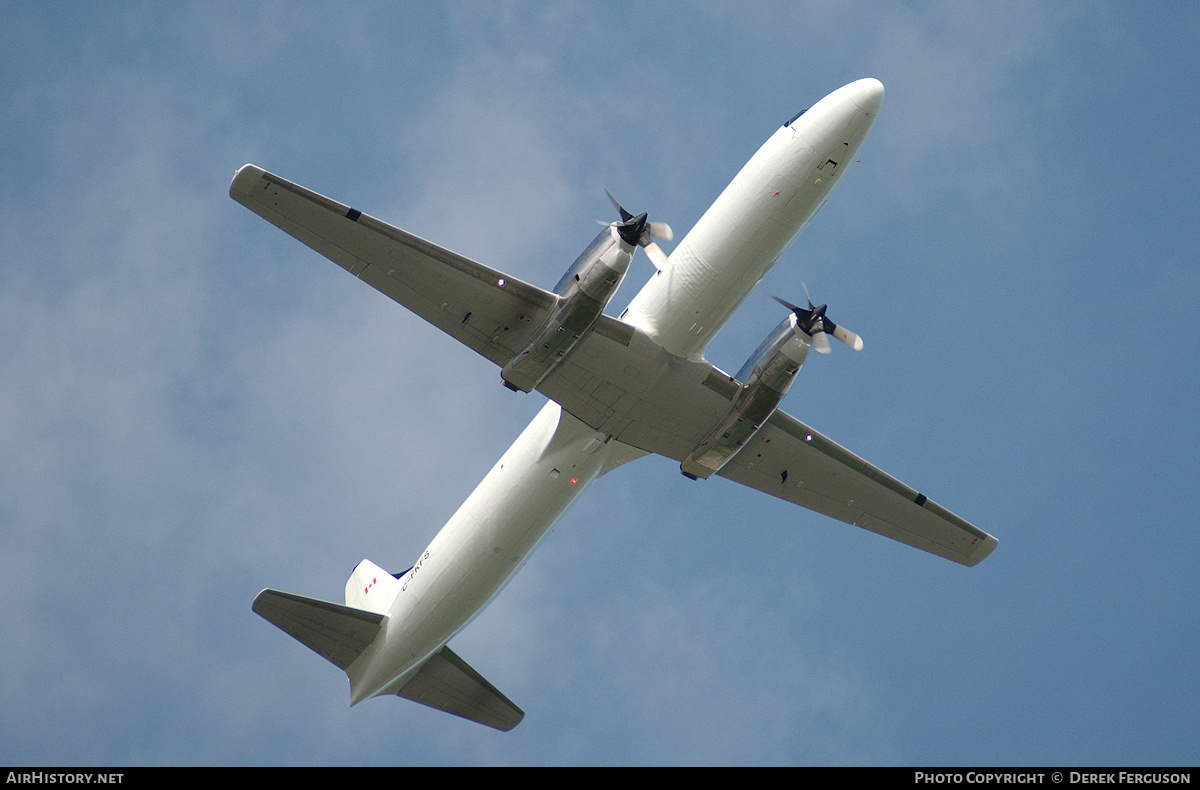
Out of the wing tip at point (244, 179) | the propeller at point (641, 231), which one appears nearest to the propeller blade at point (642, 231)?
the propeller at point (641, 231)

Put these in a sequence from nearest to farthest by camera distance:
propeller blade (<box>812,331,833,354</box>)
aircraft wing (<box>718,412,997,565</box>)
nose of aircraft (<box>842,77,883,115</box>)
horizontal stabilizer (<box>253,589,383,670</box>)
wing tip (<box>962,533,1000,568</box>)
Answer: nose of aircraft (<box>842,77,883,115</box>) < propeller blade (<box>812,331,833,354</box>) < horizontal stabilizer (<box>253,589,383,670</box>) < aircraft wing (<box>718,412,997,565</box>) < wing tip (<box>962,533,1000,568</box>)

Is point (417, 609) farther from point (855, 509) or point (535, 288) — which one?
point (855, 509)

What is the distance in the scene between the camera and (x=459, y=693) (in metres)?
34.6

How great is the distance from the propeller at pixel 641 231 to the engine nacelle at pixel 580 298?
87 millimetres

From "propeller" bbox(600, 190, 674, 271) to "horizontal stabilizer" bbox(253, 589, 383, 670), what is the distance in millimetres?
13676

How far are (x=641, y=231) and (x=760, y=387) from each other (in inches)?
211

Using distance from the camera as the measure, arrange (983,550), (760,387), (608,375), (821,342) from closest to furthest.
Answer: (821,342), (608,375), (760,387), (983,550)

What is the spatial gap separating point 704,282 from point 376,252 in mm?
8278

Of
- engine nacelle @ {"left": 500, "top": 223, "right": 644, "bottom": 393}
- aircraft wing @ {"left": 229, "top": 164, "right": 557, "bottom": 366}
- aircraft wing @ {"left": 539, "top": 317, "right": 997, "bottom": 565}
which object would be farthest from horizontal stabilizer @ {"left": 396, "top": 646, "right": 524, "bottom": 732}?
engine nacelle @ {"left": 500, "top": 223, "right": 644, "bottom": 393}

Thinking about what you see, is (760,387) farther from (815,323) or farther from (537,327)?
(537,327)

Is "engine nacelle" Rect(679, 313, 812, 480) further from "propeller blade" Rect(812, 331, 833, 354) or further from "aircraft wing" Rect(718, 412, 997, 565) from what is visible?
"aircraft wing" Rect(718, 412, 997, 565)

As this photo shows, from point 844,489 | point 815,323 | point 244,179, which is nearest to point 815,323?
point 815,323

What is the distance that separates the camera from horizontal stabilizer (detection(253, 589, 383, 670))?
32.0 meters

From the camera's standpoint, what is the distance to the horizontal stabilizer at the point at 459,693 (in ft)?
112
